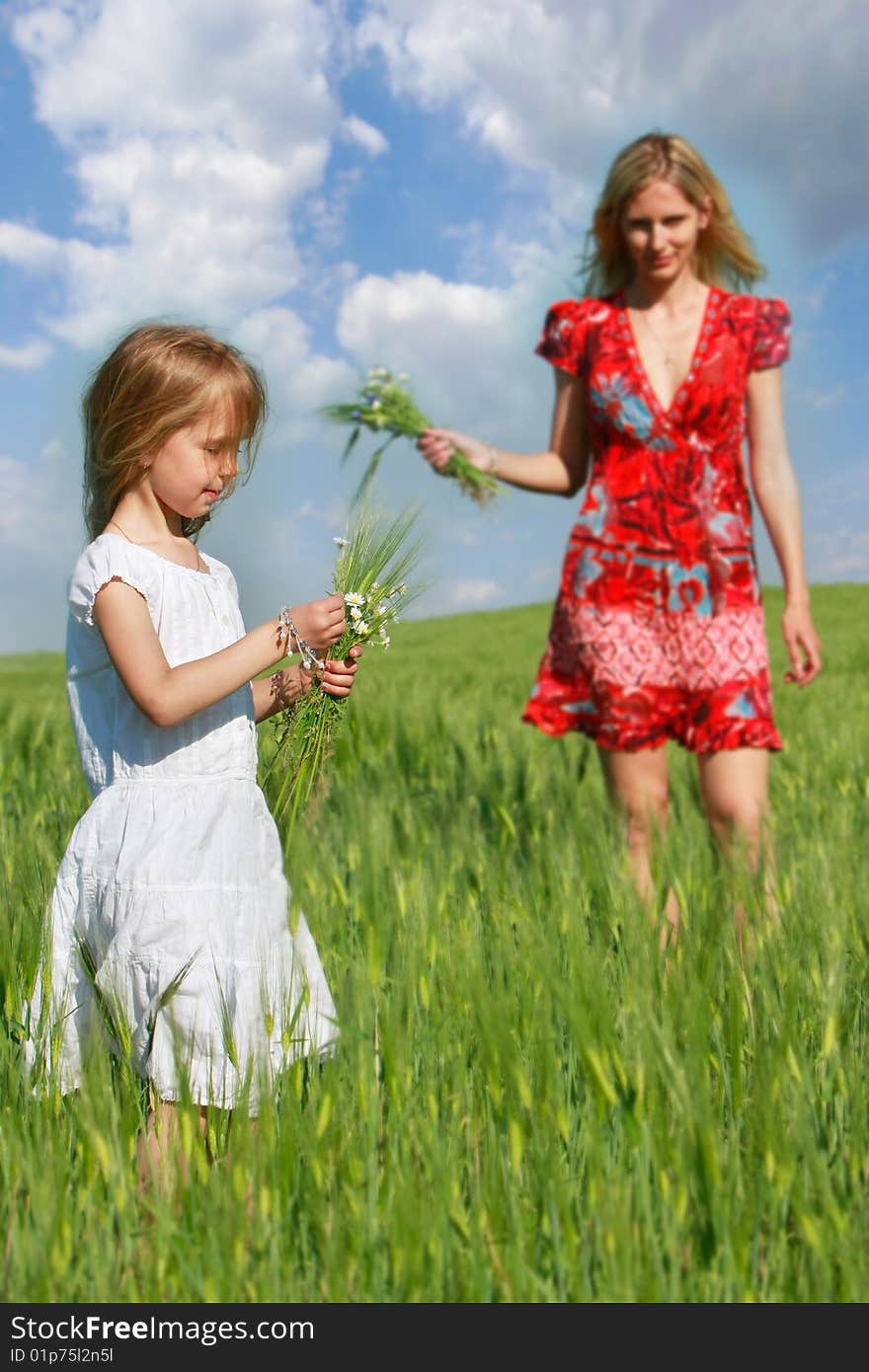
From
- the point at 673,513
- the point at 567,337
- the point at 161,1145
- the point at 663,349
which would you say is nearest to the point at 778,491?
the point at 673,513

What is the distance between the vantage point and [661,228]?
262 cm

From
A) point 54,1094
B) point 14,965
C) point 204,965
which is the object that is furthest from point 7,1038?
point 204,965

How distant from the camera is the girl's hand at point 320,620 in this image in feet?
5.82

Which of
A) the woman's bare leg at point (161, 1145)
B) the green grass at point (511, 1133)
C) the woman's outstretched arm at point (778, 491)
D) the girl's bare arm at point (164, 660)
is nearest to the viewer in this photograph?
the green grass at point (511, 1133)

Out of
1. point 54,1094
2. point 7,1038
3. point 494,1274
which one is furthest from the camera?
point 7,1038

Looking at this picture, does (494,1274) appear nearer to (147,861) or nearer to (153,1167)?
(153,1167)

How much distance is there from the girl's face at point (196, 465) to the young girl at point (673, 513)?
0.99m

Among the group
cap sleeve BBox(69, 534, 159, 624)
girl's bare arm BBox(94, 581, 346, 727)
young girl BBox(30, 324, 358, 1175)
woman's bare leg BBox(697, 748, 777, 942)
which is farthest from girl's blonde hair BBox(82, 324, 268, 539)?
woman's bare leg BBox(697, 748, 777, 942)

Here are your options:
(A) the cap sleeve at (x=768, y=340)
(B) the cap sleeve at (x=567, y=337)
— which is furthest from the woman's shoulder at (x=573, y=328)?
(A) the cap sleeve at (x=768, y=340)

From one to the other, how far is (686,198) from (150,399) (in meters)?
→ 1.47

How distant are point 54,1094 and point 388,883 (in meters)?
1.13

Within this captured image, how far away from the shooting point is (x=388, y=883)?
2.70 meters

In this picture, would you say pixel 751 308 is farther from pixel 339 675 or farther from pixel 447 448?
pixel 339 675

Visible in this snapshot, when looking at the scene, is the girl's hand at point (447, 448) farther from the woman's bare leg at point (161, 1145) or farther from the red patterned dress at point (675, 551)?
the woman's bare leg at point (161, 1145)
